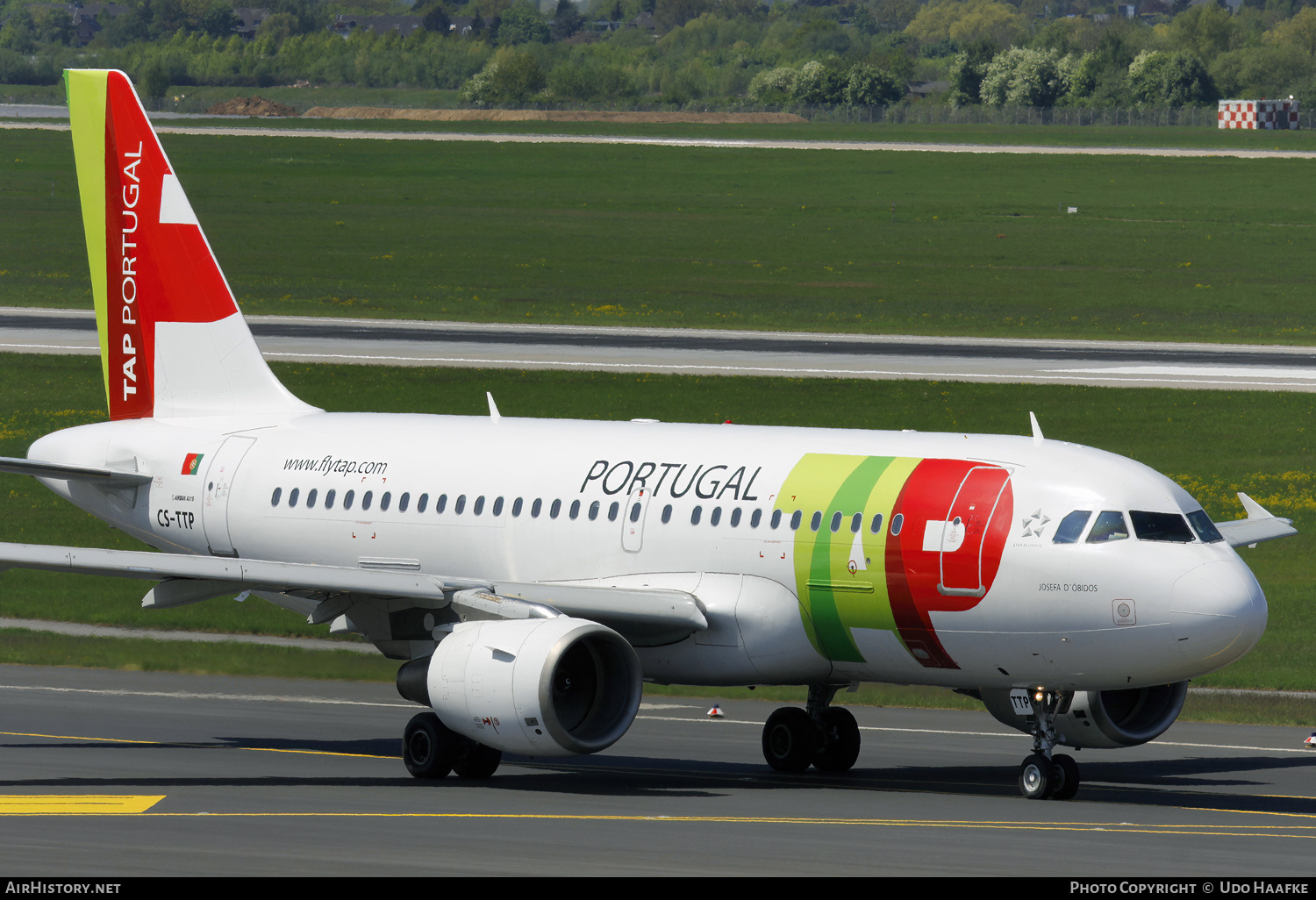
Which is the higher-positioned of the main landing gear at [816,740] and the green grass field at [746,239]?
the main landing gear at [816,740]

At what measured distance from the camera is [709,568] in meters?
30.2

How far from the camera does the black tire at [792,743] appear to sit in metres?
31.9

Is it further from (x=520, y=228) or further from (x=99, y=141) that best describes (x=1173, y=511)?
(x=520, y=228)

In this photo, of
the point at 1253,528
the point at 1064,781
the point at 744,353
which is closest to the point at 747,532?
the point at 1064,781

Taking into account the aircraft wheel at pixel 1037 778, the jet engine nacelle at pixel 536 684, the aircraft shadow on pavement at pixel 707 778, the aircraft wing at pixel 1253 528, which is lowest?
the aircraft shadow on pavement at pixel 707 778

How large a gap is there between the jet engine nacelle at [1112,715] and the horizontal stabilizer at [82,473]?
15448mm

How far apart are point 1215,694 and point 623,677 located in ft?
51.4

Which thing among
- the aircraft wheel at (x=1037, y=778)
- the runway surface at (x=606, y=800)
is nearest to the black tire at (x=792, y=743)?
the runway surface at (x=606, y=800)

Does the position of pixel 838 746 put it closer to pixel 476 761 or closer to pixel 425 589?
pixel 476 761

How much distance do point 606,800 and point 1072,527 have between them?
7337mm

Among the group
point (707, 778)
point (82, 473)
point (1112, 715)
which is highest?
point (82, 473)

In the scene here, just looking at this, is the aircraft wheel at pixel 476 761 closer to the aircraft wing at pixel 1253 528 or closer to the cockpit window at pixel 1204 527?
the cockpit window at pixel 1204 527

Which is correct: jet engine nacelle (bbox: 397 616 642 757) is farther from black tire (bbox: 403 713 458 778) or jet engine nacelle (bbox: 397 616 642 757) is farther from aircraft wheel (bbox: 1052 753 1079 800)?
aircraft wheel (bbox: 1052 753 1079 800)

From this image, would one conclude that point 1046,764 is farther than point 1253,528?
No
